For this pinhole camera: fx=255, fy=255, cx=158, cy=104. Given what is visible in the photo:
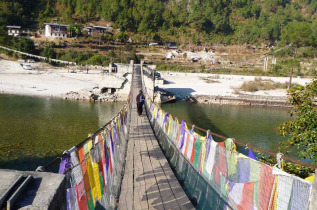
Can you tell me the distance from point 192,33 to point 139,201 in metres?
83.2

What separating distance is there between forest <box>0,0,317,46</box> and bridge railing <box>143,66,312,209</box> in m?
67.1

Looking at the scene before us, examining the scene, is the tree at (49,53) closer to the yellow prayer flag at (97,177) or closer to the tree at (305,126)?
the tree at (305,126)

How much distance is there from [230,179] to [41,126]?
1828 cm

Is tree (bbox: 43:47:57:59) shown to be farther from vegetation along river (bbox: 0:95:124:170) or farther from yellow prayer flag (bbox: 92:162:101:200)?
yellow prayer flag (bbox: 92:162:101:200)

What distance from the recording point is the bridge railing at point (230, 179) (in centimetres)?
279

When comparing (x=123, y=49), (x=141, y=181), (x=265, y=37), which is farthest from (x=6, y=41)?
(x=265, y=37)

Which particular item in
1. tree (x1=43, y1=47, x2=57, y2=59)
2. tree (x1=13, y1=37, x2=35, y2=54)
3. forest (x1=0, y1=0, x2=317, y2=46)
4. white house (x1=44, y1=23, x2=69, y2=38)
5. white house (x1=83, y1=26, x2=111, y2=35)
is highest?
forest (x1=0, y1=0, x2=317, y2=46)

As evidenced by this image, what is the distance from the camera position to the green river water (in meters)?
14.3

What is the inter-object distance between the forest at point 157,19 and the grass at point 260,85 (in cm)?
2915

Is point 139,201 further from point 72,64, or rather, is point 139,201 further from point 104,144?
point 72,64

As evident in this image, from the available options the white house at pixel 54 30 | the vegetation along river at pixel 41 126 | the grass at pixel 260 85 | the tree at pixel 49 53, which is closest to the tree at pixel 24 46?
the tree at pixel 49 53

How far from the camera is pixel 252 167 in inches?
134

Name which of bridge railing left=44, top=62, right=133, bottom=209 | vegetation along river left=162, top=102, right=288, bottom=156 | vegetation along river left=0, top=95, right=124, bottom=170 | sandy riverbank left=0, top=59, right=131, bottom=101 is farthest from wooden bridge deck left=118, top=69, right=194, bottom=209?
sandy riverbank left=0, top=59, right=131, bottom=101

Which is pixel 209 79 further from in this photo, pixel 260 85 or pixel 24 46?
pixel 24 46
